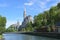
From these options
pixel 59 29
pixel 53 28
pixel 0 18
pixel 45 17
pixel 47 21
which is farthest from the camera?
pixel 45 17

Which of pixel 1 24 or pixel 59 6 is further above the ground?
pixel 59 6

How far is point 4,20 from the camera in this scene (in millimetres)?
109000

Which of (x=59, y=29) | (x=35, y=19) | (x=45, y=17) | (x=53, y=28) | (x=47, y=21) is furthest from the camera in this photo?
(x=35, y=19)

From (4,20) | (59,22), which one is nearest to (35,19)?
(59,22)

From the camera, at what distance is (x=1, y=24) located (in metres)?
107

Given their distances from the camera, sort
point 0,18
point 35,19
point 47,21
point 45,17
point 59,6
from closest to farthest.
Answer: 1. point 0,18
2. point 59,6
3. point 47,21
4. point 45,17
5. point 35,19

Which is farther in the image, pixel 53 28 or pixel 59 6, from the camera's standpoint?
pixel 53 28

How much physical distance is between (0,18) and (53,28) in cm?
4285

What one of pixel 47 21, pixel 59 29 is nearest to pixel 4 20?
pixel 59 29

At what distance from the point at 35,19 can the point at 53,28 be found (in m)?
49.3

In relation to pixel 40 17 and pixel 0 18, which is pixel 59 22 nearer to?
pixel 0 18

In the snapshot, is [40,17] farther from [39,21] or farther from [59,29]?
[59,29]

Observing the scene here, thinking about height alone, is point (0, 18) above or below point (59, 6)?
below

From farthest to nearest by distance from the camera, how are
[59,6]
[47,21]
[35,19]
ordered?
[35,19], [47,21], [59,6]
